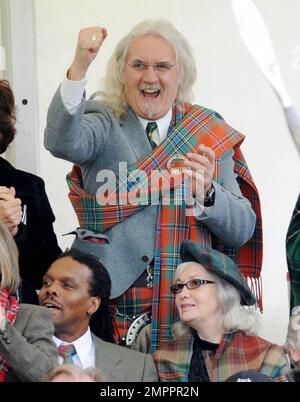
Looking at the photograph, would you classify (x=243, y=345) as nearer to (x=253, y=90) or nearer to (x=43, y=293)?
(x=43, y=293)

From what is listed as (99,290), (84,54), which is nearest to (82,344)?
(99,290)

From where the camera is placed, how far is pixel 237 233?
13.4 ft

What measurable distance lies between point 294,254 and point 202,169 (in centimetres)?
42

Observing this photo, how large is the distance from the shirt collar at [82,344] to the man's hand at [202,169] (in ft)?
1.80

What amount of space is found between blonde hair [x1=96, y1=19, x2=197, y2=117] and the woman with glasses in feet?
1.71

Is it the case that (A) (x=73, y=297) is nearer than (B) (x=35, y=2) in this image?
Yes

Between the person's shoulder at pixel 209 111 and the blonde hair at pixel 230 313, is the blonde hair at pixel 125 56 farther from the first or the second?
the blonde hair at pixel 230 313

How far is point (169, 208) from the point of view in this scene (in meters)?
4.07

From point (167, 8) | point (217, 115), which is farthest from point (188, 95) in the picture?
point (167, 8)

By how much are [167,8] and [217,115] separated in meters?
0.45

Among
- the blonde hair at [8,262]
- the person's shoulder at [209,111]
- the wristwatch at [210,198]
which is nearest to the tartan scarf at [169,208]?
the person's shoulder at [209,111]

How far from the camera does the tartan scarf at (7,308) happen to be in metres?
3.72

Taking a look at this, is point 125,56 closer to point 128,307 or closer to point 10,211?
point 10,211
